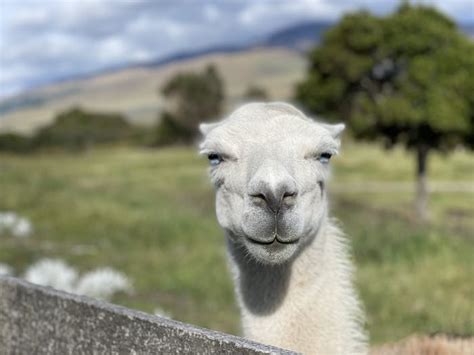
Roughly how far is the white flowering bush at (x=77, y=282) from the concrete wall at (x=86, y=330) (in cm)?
639

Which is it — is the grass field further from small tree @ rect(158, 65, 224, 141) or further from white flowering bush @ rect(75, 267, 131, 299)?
small tree @ rect(158, 65, 224, 141)

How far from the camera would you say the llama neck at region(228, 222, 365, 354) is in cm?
360

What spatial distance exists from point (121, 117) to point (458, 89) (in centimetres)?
7398

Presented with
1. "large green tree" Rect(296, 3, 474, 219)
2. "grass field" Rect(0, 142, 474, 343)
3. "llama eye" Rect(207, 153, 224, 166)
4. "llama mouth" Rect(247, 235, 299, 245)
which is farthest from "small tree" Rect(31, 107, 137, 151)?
"llama mouth" Rect(247, 235, 299, 245)

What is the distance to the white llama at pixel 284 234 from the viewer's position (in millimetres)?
3273

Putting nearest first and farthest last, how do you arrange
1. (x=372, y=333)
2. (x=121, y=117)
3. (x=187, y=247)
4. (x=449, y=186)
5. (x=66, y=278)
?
(x=372, y=333), (x=66, y=278), (x=187, y=247), (x=449, y=186), (x=121, y=117)

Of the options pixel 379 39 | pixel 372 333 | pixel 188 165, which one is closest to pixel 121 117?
pixel 188 165

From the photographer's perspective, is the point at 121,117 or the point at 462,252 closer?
the point at 462,252

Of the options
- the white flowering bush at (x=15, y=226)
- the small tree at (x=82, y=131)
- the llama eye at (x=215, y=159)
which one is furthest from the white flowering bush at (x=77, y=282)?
the small tree at (x=82, y=131)

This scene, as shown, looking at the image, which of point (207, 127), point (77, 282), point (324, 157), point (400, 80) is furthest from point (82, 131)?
point (324, 157)

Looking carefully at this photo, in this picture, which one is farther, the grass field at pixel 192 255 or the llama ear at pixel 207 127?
the grass field at pixel 192 255

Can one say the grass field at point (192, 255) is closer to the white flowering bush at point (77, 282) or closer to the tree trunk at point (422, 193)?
the white flowering bush at point (77, 282)

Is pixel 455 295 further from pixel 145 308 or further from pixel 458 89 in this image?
pixel 458 89

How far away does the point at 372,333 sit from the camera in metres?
8.51
